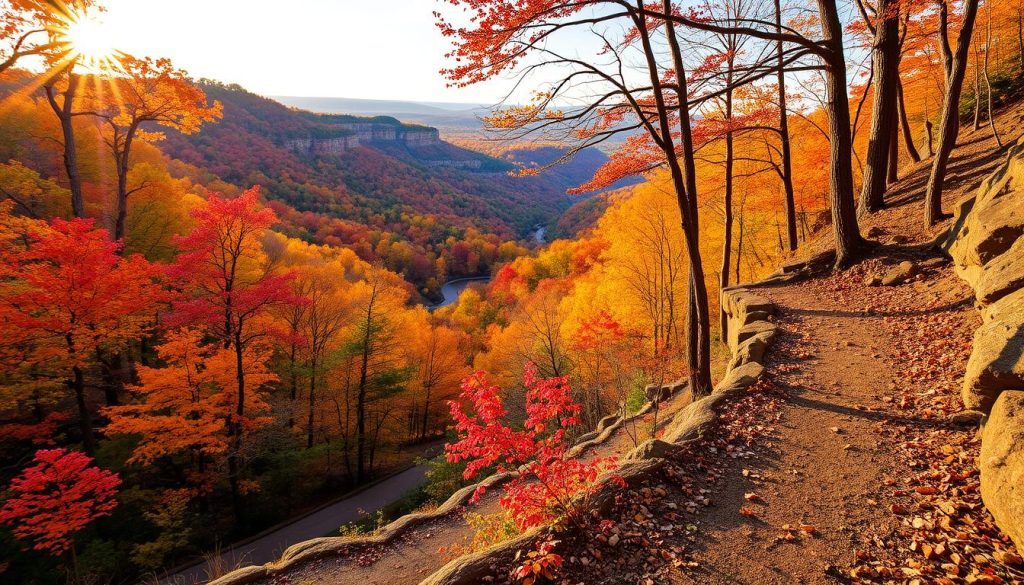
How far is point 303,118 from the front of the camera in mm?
107500

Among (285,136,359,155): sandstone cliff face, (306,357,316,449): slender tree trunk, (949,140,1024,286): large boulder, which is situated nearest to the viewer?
(949,140,1024,286): large boulder

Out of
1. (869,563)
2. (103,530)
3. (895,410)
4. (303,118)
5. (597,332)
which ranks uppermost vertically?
(303,118)

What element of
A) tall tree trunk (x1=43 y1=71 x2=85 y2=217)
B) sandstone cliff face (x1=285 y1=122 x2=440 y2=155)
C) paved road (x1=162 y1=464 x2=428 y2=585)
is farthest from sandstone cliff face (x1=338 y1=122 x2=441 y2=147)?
paved road (x1=162 y1=464 x2=428 y2=585)

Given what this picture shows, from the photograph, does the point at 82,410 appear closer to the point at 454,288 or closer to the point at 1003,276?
the point at 1003,276

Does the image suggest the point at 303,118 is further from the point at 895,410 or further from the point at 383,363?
the point at 895,410

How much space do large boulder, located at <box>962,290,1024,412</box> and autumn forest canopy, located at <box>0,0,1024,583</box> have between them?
3.35 m

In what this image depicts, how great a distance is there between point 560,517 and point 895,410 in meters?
4.14

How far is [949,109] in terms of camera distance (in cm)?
791

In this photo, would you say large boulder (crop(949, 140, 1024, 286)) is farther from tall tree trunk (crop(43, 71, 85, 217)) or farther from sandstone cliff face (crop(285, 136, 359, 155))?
sandstone cliff face (crop(285, 136, 359, 155))

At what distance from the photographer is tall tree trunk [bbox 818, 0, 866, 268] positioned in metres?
7.51

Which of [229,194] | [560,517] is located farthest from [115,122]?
[229,194]

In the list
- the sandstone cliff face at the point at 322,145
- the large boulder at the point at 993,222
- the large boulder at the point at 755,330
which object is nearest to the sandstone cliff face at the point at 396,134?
the sandstone cliff face at the point at 322,145

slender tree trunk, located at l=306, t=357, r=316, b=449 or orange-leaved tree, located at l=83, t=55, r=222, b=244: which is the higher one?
orange-leaved tree, located at l=83, t=55, r=222, b=244

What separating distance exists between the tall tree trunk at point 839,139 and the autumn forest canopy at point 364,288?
49 mm
